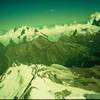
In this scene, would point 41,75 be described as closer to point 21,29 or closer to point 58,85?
point 58,85

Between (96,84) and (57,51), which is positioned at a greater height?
(96,84)

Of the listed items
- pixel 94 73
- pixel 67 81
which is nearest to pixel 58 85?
pixel 67 81

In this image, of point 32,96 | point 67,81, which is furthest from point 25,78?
point 32,96

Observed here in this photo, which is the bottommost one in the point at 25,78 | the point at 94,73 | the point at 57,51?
the point at 57,51

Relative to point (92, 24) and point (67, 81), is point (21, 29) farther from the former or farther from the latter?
point (67, 81)

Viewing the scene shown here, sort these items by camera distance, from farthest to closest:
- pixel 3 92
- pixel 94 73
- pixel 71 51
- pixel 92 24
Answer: pixel 92 24 < pixel 71 51 < pixel 94 73 < pixel 3 92

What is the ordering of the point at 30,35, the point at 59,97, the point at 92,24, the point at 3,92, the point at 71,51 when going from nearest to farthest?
1. the point at 59,97
2. the point at 3,92
3. the point at 71,51
4. the point at 30,35
5. the point at 92,24

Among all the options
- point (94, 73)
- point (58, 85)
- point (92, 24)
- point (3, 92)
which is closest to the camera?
point (58, 85)

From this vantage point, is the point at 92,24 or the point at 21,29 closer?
the point at 21,29

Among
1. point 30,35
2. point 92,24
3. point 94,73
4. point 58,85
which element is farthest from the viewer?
point 92,24
